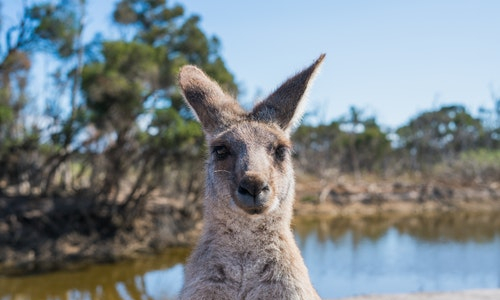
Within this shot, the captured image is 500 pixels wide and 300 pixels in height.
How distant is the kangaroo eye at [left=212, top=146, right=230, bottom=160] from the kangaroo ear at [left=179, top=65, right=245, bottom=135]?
196mm

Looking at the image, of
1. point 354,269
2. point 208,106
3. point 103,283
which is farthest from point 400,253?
point 208,106

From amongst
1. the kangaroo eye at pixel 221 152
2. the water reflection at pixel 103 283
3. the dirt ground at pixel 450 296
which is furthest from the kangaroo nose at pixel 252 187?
the water reflection at pixel 103 283

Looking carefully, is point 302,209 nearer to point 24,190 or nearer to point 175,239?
point 175,239

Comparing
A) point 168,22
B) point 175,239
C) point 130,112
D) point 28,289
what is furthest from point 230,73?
point 28,289

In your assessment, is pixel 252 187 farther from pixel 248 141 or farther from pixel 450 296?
pixel 450 296

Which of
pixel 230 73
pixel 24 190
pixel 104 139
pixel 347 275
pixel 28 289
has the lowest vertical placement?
pixel 28 289

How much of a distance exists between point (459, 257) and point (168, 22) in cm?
1489

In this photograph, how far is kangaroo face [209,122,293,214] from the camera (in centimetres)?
277

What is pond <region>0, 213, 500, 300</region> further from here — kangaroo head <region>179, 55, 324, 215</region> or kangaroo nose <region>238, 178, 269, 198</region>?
kangaroo nose <region>238, 178, 269, 198</region>

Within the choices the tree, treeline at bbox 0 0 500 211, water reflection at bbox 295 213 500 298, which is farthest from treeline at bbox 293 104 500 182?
treeline at bbox 0 0 500 211

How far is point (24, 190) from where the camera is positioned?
19.3 m

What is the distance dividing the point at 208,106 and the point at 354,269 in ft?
47.2

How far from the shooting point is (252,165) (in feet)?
9.51

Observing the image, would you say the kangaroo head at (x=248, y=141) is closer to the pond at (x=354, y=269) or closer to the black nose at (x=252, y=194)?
the black nose at (x=252, y=194)
